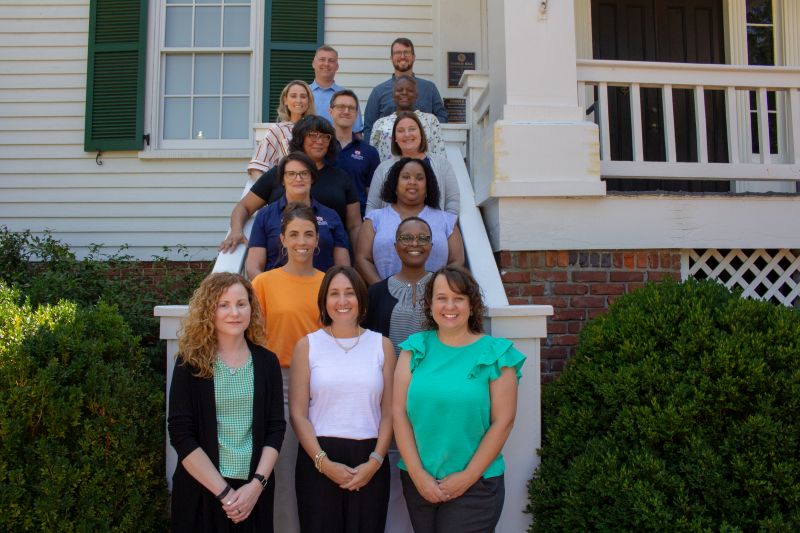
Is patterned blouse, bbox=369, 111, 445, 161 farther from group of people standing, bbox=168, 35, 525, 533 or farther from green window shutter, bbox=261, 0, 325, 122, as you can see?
green window shutter, bbox=261, 0, 325, 122

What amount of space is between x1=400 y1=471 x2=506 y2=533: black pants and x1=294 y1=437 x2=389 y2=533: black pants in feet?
0.54

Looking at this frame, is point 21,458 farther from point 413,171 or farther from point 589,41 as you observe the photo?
point 589,41

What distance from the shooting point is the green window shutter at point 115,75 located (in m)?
6.99

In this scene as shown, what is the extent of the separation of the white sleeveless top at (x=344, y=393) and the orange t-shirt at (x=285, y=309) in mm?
295

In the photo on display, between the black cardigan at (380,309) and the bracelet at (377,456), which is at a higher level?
the black cardigan at (380,309)

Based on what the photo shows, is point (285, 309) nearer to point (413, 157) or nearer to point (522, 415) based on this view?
point (522, 415)

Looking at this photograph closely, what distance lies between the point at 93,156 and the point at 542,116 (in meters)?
4.78

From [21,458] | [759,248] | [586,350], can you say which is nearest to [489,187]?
[586,350]

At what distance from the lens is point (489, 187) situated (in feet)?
15.3

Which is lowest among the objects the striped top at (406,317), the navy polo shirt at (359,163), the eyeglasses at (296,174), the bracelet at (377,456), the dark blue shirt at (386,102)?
the bracelet at (377,456)

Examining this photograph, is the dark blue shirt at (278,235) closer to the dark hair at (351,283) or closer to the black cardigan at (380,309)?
the black cardigan at (380,309)

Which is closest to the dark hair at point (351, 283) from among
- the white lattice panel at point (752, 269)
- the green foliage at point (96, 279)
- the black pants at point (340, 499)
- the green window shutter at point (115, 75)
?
the black pants at point (340, 499)

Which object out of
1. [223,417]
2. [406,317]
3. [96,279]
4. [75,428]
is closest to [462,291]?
[406,317]

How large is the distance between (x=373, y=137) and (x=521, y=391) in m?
2.40
